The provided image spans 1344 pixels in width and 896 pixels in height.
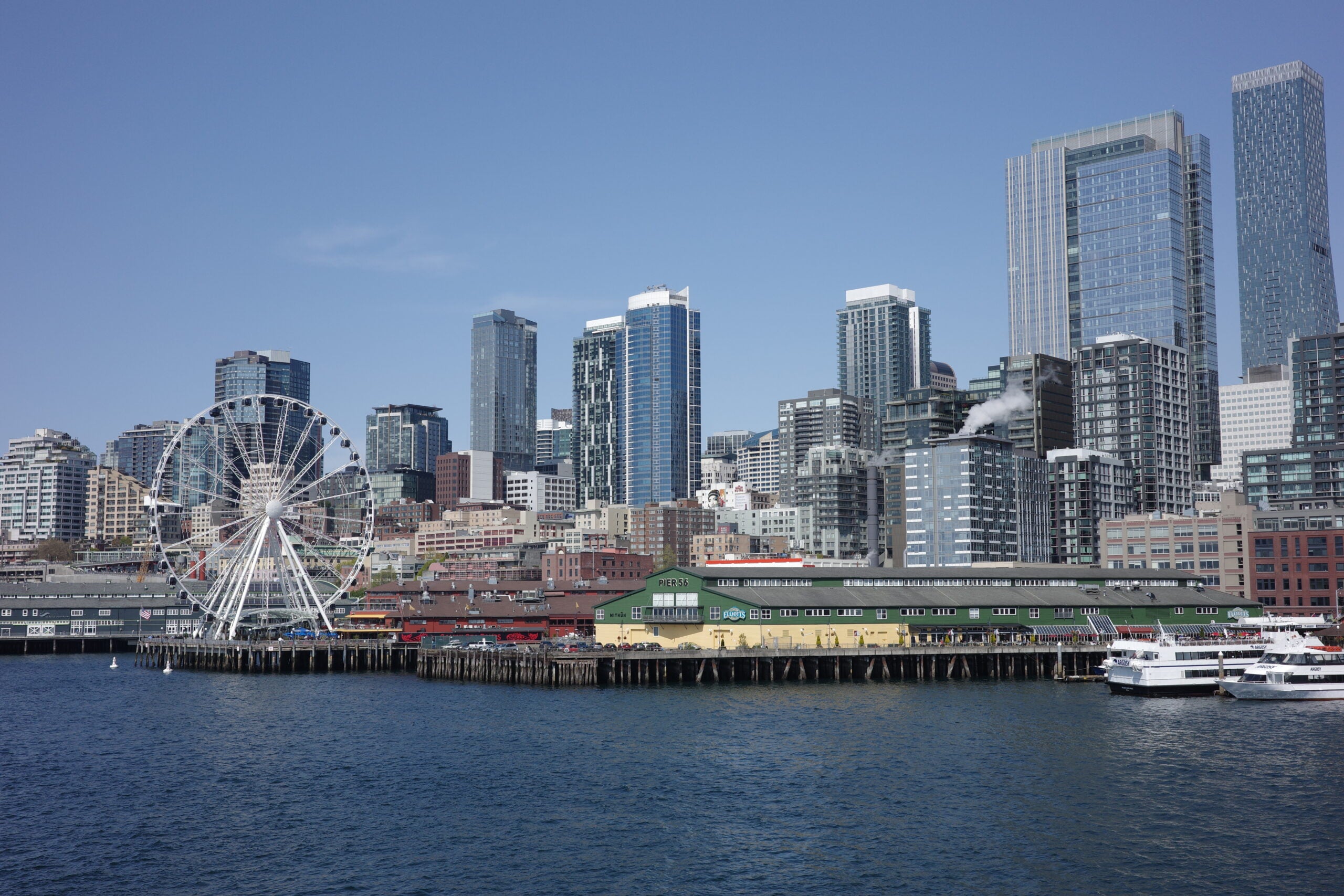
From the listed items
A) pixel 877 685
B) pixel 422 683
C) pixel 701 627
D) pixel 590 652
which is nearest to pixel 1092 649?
pixel 877 685

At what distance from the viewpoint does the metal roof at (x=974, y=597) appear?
130625mm

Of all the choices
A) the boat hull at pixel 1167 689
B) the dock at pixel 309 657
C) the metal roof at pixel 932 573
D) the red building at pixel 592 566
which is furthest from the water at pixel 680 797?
the red building at pixel 592 566

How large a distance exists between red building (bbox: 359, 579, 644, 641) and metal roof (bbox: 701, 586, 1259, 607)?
31.2m

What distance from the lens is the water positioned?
5500 centimetres

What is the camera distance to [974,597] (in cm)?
13900

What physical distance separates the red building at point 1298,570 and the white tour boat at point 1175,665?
5560 centimetres

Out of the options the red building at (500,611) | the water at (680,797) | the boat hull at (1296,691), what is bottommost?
the water at (680,797)

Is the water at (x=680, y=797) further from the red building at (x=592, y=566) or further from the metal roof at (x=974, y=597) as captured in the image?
A: the red building at (x=592, y=566)

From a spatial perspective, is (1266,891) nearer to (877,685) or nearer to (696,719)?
(696,719)

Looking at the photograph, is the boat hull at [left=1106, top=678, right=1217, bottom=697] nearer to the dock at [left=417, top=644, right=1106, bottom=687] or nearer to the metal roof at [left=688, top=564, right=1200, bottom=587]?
the dock at [left=417, top=644, right=1106, bottom=687]

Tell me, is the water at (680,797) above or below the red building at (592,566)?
below

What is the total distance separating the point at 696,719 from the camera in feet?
310

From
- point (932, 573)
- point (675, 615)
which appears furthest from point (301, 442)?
point (932, 573)

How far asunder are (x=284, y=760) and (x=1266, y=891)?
56.0 m
